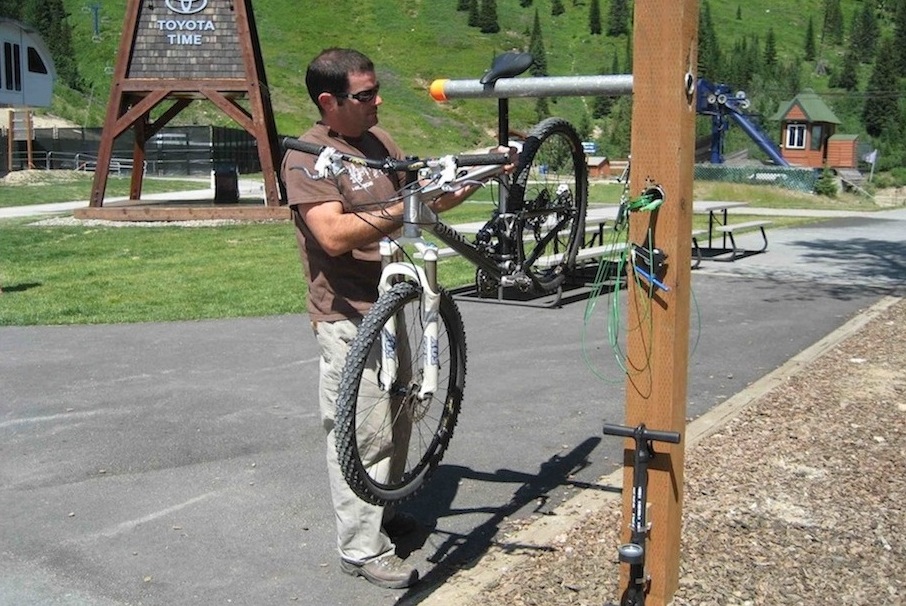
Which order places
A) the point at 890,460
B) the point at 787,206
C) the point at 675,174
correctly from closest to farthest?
the point at 675,174 < the point at 890,460 < the point at 787,206

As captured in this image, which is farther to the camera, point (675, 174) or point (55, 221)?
point (55, 221)

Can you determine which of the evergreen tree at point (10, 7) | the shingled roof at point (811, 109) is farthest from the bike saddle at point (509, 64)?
the evergreen tree at point (10, 7)

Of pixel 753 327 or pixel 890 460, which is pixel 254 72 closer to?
pixel 753 327

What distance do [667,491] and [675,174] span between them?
117 centimetres

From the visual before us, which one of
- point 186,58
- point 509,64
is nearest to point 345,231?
point 509,64

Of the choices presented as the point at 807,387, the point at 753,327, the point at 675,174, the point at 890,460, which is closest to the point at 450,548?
the point at 675,174

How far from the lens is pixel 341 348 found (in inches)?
180

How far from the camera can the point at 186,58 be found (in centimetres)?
2111

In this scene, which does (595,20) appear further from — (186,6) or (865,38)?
(186,6)

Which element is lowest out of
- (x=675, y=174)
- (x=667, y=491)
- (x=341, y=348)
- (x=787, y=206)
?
(x=787, y=206)

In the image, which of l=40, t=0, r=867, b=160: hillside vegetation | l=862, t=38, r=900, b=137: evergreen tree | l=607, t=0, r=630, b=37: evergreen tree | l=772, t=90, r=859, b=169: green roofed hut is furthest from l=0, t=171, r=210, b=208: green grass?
l=607, t=0, r=630, b=37: evergreen tree

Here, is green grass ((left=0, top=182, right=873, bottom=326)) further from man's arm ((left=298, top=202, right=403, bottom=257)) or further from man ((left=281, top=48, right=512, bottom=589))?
man's arm ((left=298, top=202, right=403, bottom=257))

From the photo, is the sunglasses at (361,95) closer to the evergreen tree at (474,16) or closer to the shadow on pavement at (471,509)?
the shadow on pavement at (471,509)

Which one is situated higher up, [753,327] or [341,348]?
[341,348]
